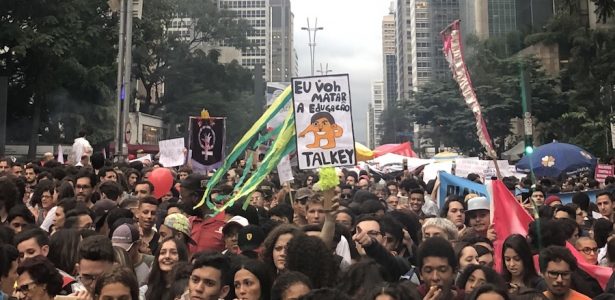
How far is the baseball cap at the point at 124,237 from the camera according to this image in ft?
16.2

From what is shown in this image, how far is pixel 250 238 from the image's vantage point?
5070mm

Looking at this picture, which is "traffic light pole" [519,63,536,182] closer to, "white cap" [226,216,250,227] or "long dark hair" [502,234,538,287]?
"long dark hair" [502,234,538,287]

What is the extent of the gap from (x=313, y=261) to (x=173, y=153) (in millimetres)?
9253

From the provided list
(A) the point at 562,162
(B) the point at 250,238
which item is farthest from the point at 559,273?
(A) the point at 562,162

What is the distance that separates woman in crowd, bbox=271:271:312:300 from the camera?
3643mm

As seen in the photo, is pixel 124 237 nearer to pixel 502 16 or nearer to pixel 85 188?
pixel 85 188

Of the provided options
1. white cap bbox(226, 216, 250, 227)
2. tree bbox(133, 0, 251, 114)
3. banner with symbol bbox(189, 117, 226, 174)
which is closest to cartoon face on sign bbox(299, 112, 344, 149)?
white cap bbox(226, 216, 250, 227)

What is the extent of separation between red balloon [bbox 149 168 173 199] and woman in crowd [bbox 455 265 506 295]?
5.28 metres

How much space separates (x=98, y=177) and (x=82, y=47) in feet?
51.0

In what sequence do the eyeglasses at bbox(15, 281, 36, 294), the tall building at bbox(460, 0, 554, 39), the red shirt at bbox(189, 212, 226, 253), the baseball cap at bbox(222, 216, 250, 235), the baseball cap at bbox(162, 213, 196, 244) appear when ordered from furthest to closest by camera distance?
1. the tall building at bbox(460, 0, 554, 39)
2. the red shirt at bbox(189, 212, 226, 253)
3. the baseball cap at bbox(222, 216, 250, 235)
4. the baseball cap at bbox(162, 213, 196, 244)
5. the eyeglasses at bbox(15, 281, 36, 294)

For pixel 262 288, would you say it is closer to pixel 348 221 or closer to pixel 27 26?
pixel 348 221

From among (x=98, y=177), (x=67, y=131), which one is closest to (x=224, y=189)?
(x=98, y=177)

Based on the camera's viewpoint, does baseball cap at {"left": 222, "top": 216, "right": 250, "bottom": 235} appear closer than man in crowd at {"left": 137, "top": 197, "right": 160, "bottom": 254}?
Yes

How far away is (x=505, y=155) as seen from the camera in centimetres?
3138
